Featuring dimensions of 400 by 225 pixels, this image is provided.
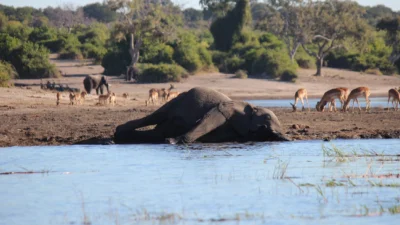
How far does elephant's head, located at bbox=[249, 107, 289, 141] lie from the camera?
14.6 meters

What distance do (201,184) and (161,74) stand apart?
27539mm

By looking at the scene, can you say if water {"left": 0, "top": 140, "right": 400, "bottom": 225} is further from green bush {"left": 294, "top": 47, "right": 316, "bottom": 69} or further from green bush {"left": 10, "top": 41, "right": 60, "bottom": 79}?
green bush {"left": 294, "top": 47, "right": 316, "bottom": 69}

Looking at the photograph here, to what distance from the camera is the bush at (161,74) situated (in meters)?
38.0

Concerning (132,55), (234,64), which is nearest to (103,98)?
(132,55)

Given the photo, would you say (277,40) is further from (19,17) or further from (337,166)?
(337,166)

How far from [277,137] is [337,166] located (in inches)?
95.1

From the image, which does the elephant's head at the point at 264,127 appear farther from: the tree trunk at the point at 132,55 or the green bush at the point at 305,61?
the green bush at the point at 305,61

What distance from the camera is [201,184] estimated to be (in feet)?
35.3

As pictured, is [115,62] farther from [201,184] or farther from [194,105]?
[201,184]

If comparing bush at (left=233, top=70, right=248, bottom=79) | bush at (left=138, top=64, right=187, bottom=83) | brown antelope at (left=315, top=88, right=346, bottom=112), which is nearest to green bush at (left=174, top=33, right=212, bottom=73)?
bush at (left=233, top=70, right=248, bottom=79)

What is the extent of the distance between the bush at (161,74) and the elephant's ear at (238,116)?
23325mm

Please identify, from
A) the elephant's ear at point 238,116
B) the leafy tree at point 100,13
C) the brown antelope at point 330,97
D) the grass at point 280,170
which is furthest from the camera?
the leafy tree at point 100,13

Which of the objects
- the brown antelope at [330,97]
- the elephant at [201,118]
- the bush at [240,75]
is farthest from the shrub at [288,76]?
the elephant at [201,118]

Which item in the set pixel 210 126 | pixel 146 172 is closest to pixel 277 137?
pixel 210 126
